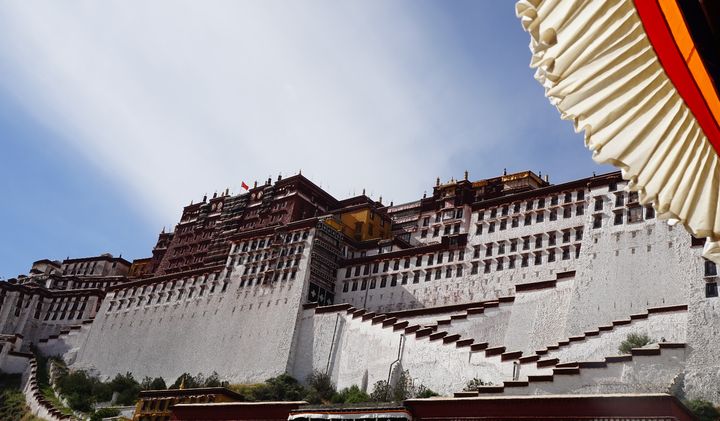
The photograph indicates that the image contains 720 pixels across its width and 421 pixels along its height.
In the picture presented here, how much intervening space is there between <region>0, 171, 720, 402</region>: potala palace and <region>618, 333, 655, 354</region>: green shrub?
349 millimetres

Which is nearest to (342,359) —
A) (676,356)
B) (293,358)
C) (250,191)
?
(293,358)

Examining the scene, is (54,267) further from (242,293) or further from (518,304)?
(518,304)

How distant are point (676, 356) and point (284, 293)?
93.3ft

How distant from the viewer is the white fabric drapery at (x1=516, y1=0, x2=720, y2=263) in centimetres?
265

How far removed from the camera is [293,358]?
48625 mm

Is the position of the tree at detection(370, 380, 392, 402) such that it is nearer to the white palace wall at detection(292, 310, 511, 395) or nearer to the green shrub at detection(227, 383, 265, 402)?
the white palace wall at detection(292, 310, 511, 395)

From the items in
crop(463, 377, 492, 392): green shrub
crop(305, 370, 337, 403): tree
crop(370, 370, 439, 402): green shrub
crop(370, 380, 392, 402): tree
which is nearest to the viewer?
crop(463, 377, 492, 392): green shrub

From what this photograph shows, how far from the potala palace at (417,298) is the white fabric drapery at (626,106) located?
21.9m

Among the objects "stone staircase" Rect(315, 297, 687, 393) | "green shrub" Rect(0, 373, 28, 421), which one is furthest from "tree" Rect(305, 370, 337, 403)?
"green shrub" Rect(0, 373, 28, 421)

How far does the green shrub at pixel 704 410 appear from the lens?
2670cm

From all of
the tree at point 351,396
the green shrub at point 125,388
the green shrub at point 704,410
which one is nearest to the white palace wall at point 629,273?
the green shrub at point 704,410

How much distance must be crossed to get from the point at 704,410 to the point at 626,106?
2760cm

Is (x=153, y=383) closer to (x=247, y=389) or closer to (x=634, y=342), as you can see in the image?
Result: (x=247, y=389)

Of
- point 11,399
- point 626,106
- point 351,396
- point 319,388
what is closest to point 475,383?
point 351,396
